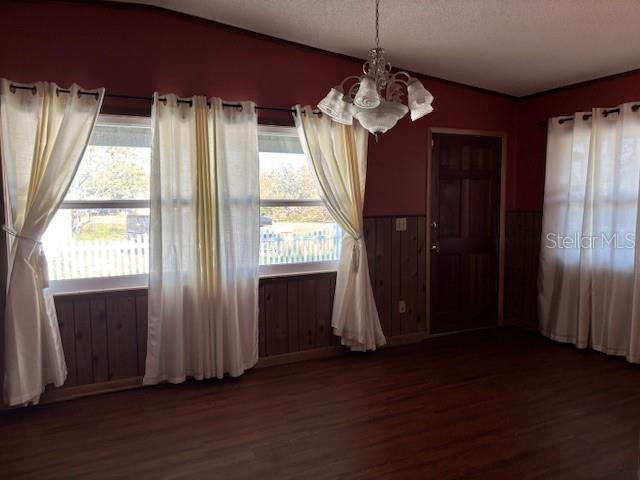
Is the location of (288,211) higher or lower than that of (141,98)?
lower

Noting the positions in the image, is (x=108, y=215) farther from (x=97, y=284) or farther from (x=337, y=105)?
(x=337, y=105)

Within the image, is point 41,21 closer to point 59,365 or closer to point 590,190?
point 59,365

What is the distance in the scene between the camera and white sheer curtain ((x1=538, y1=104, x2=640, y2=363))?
3723 mm

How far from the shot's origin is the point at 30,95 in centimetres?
288

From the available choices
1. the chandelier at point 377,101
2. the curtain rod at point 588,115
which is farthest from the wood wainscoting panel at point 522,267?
the chandelier at point 377,101

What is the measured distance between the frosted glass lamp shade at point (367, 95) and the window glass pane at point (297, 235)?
1876mm

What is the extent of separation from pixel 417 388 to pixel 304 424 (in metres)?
0.96

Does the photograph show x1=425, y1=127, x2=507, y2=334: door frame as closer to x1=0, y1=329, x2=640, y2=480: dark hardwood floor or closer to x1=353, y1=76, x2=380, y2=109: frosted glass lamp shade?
x1=0, y1=329, x2=640, y2=480: dark hardwood floor

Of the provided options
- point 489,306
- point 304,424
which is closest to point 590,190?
point 489,306

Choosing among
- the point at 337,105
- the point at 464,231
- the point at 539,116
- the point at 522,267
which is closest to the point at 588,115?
the point at 539,116

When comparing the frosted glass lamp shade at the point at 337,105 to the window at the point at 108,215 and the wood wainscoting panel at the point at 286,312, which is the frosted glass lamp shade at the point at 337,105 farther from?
the wood wainscoting panel at the point at 286,312

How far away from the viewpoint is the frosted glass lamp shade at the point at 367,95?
200 centimetres

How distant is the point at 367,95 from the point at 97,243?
2299 millimetres

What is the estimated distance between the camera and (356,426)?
9.07 feet
